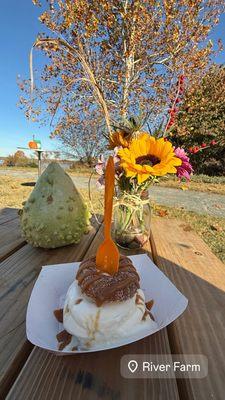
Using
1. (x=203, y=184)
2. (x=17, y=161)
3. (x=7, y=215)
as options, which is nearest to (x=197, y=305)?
(x=7, y=215)

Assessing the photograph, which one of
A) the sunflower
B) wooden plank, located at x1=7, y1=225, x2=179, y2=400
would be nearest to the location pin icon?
wooden plank, located at x1=7, y1=225, x2=179, y2=400

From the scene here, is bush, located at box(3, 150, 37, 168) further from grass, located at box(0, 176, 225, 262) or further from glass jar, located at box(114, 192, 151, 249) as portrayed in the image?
glass jar, located at box(114, 192, 151, 249)

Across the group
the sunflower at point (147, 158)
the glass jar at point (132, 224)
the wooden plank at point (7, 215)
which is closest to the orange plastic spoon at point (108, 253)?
the sunflower at point (147, 158)

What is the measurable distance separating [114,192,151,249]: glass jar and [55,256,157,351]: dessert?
0.55 m

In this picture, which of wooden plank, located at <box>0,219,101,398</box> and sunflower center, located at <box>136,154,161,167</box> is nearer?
wooden plank, located at <box>0,219,101,398</box>

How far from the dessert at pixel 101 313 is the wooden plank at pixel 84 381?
0.03m

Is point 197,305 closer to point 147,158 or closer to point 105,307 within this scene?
point 105,307

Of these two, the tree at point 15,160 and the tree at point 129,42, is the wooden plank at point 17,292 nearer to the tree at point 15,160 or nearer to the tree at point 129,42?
the tree at point 129,42

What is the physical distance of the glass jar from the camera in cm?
115

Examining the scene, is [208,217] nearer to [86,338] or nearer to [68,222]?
[68,222]

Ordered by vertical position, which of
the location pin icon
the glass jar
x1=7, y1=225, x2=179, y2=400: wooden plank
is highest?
the glass jar

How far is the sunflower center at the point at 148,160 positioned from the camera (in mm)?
983

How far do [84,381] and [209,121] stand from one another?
9895 mm

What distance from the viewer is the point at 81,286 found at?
595mm
